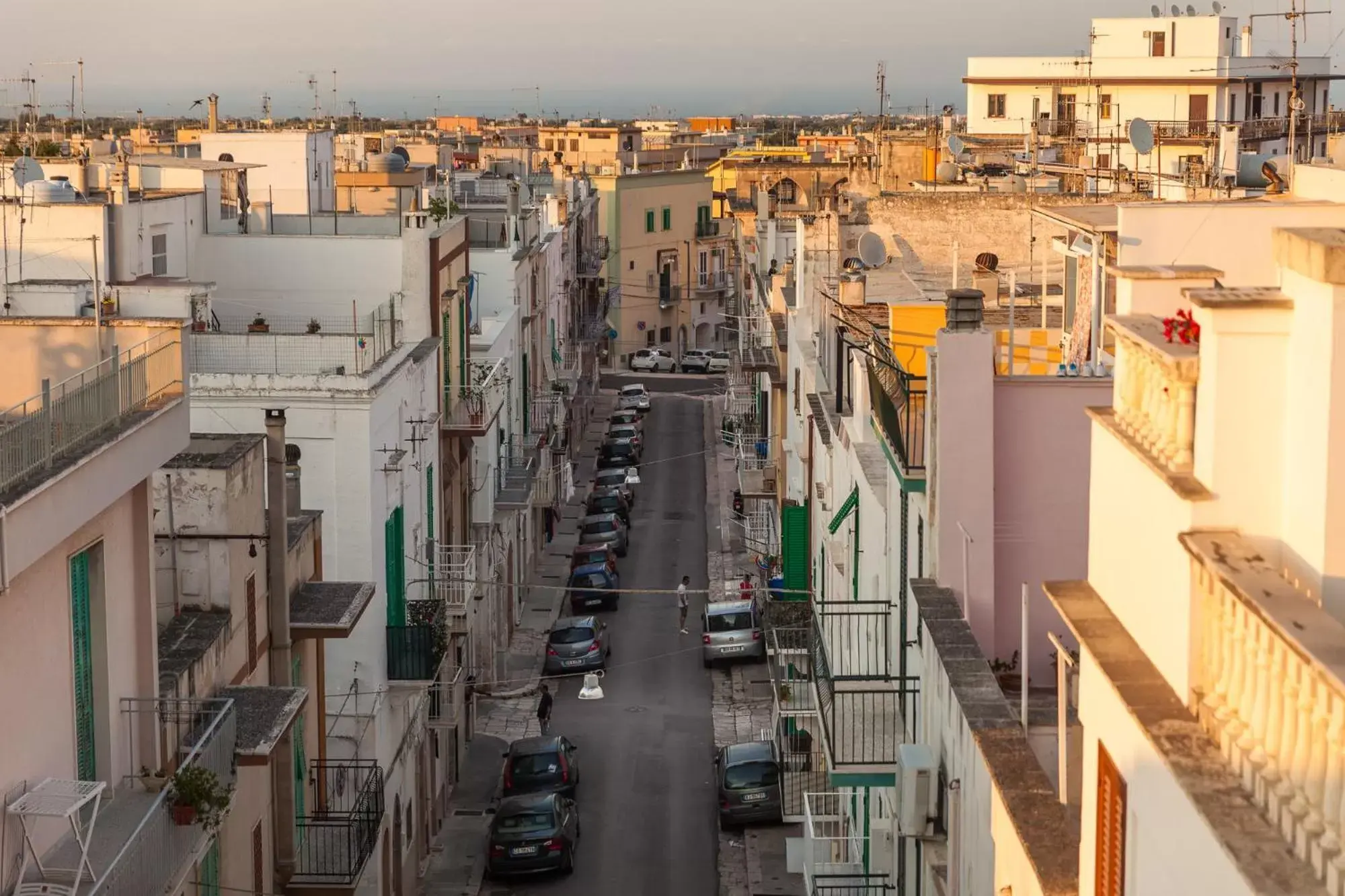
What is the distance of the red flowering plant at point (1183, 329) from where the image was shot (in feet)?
23.9

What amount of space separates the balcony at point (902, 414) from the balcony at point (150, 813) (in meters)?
5.69

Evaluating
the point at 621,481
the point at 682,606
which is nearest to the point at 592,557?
the point at 682,606

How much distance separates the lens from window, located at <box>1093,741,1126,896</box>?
7.64 meters

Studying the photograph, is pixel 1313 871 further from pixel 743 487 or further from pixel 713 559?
pixel 713 559

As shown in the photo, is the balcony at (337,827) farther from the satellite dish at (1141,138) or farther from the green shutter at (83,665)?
the satellite dish at (1141,138)

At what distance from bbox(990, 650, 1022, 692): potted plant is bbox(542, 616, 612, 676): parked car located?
22.5 m

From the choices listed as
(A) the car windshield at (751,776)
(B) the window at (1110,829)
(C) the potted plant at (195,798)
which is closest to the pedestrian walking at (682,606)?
(A) the car windshield at (751,776)

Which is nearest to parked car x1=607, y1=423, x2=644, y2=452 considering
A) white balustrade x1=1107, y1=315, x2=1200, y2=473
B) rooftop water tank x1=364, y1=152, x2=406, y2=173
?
rooftop water tank x1=364, y1=152, x2=406, y2=173

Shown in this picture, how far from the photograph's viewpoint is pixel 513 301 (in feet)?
130

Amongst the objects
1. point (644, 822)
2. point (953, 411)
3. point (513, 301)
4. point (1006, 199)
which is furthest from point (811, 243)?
point (953, 411)

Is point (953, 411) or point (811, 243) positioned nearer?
point (953, 411)

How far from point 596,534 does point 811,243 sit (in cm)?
1408

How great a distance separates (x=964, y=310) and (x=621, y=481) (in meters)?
39.7

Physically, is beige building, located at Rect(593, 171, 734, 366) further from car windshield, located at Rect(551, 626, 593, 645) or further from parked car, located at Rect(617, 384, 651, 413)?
car windshield, located at Rect(551, 626, 593, 645)
